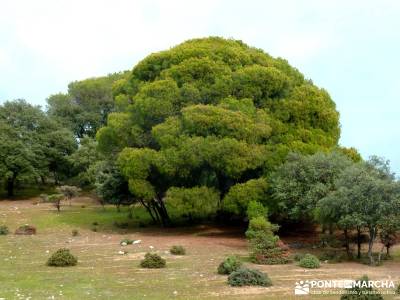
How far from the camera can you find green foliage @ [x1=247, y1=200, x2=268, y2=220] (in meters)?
29.9

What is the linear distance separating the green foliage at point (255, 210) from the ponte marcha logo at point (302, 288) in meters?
12.3

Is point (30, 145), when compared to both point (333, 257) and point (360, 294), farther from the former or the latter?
point (360, 294)

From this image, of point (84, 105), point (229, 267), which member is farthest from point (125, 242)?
point (84, 105)

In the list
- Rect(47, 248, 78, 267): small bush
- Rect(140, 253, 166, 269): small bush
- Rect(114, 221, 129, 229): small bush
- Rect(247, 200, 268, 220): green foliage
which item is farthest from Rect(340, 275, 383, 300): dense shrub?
Rect(114, 221, 129, 229): small bush

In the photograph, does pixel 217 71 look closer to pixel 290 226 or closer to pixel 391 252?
pixel 290 226

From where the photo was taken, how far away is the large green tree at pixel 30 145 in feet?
184

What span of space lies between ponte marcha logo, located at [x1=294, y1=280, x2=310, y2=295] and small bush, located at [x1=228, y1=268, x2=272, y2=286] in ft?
3.11

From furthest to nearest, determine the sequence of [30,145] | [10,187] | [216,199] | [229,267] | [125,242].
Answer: [10,187] → [30,145] → [216,199] → [125,242] → [229,267]

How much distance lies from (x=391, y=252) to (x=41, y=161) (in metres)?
41.7

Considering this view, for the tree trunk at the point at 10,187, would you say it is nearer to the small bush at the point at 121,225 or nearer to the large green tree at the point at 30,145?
the large green tree at the point at 30,145

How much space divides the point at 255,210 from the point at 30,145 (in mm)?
35998

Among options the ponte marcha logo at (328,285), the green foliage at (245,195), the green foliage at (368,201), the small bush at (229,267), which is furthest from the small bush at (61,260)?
the green foliage at (245,195)

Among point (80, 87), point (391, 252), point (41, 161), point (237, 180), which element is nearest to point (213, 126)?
point (237, 180)

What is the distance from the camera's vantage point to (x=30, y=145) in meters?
58.7
